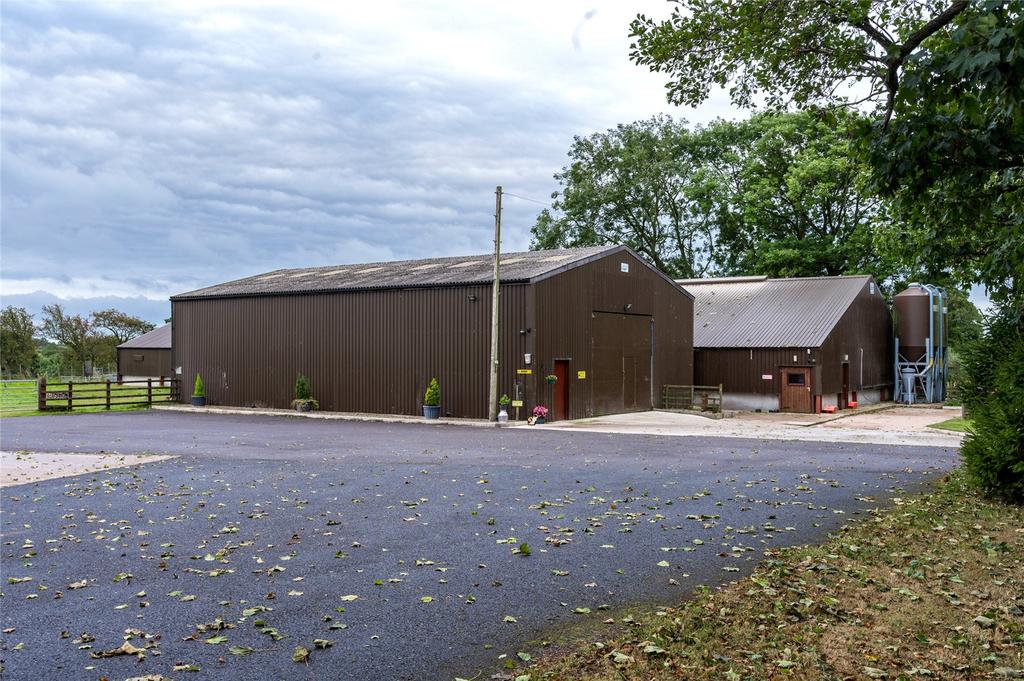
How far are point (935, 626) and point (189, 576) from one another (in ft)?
20.0

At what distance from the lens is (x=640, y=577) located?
698 cm

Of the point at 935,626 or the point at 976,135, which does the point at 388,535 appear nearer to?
the point at 935,626

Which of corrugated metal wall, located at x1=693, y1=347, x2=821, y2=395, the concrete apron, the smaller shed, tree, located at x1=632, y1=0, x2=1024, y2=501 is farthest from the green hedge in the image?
the smaller shed

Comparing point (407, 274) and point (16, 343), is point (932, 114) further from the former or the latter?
point (16, 343)

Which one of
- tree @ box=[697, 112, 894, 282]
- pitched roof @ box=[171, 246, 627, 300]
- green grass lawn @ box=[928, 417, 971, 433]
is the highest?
tree @ box=[697, 112, 894, 282]

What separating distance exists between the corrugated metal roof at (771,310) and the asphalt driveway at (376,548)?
18.2 meters

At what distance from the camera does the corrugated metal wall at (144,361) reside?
5478 cm

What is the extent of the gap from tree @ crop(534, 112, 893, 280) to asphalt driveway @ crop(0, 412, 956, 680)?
30.0m

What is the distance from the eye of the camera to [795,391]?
109 feet

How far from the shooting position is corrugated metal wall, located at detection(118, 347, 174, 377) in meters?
54.8

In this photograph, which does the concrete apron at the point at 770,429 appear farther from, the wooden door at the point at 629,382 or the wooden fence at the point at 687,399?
the wooden fence at the point at 687,399

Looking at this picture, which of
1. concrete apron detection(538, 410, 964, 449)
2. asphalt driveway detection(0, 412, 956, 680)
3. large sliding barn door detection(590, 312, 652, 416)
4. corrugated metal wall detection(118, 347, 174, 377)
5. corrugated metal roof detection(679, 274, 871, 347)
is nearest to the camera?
asphalt driveway detection(0, 412, 956, 680)

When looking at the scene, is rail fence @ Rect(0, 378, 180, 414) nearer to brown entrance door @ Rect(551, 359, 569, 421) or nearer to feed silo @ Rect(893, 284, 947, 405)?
brown entrance door @ Rect(551, 359, 569, 421)

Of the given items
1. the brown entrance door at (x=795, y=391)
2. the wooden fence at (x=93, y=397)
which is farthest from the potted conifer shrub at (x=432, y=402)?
the brown entrance door at (x=795, y=391)
